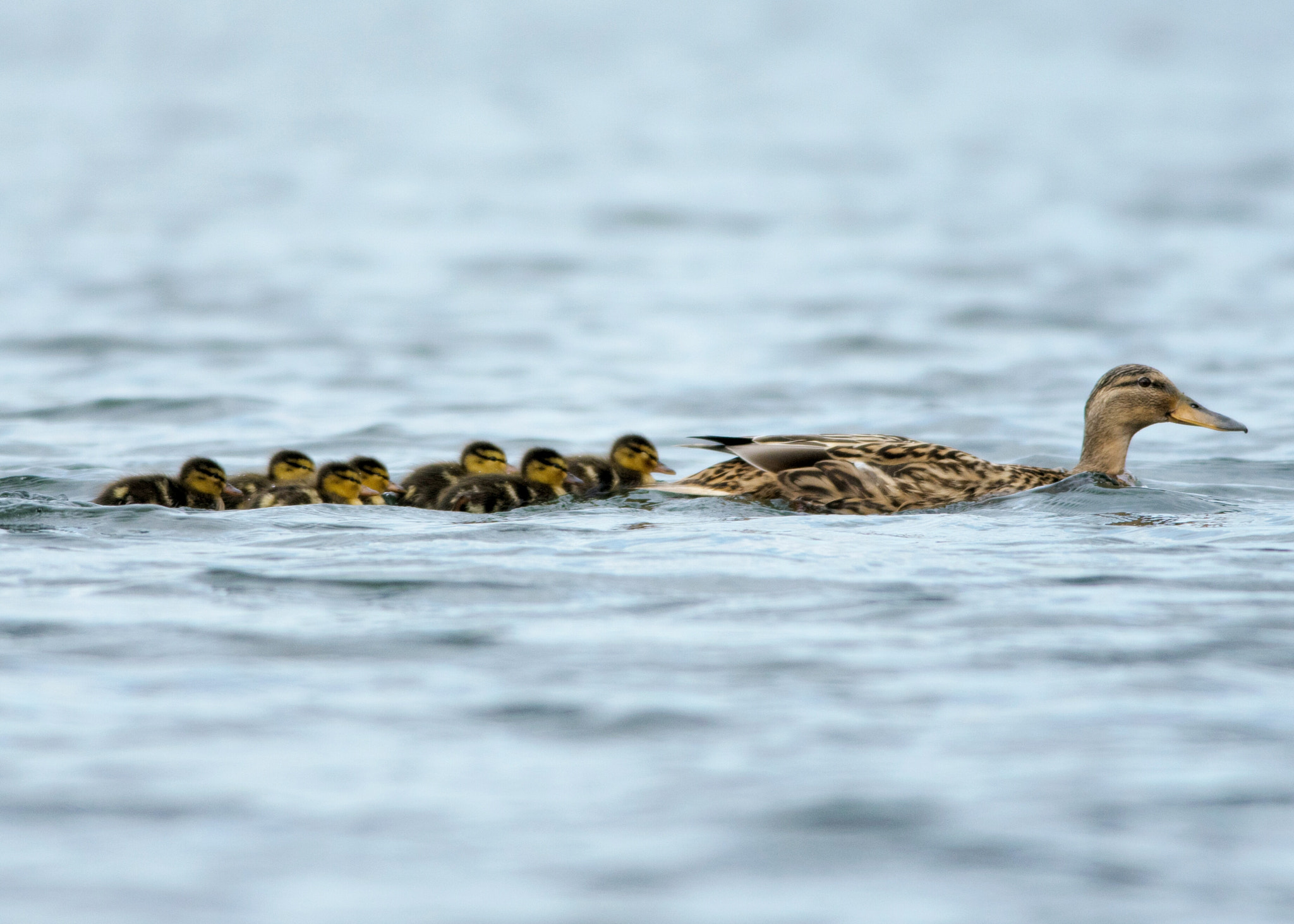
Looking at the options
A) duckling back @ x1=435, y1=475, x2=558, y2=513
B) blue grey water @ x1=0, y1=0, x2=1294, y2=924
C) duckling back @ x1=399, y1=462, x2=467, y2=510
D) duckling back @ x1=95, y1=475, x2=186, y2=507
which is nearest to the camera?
blue grey water @ x1=0, y1=0, x2=1294, y2=924

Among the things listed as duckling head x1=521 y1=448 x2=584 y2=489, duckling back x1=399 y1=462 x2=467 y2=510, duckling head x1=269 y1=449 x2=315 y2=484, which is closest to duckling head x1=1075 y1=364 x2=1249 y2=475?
duckling head x1=521 y1=448 x2=584 y2=489

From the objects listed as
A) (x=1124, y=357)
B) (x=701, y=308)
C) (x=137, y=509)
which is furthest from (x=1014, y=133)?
(x=137, y=509)

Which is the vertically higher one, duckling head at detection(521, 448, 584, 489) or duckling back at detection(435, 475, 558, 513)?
duckling head at detection(521, 448, 584, 489)

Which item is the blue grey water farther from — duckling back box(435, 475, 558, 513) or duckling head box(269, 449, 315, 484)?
duckling head box(269, 449, 315, 484)

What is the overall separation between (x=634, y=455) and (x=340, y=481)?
122cm

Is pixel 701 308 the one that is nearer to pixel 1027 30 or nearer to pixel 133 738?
pixel 133 738

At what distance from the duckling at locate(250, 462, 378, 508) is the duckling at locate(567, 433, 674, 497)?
89cm

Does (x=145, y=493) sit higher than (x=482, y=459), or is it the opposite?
(x=482, y=459)

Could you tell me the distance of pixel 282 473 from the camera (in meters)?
7.45

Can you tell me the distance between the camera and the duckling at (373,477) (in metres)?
7.16

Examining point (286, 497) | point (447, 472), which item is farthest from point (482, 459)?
point (286, 497)

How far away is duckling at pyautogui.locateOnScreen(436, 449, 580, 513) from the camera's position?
23.0 ft

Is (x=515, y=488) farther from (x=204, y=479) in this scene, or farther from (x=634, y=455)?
(x=204, y=479)

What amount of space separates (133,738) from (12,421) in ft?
21.4
